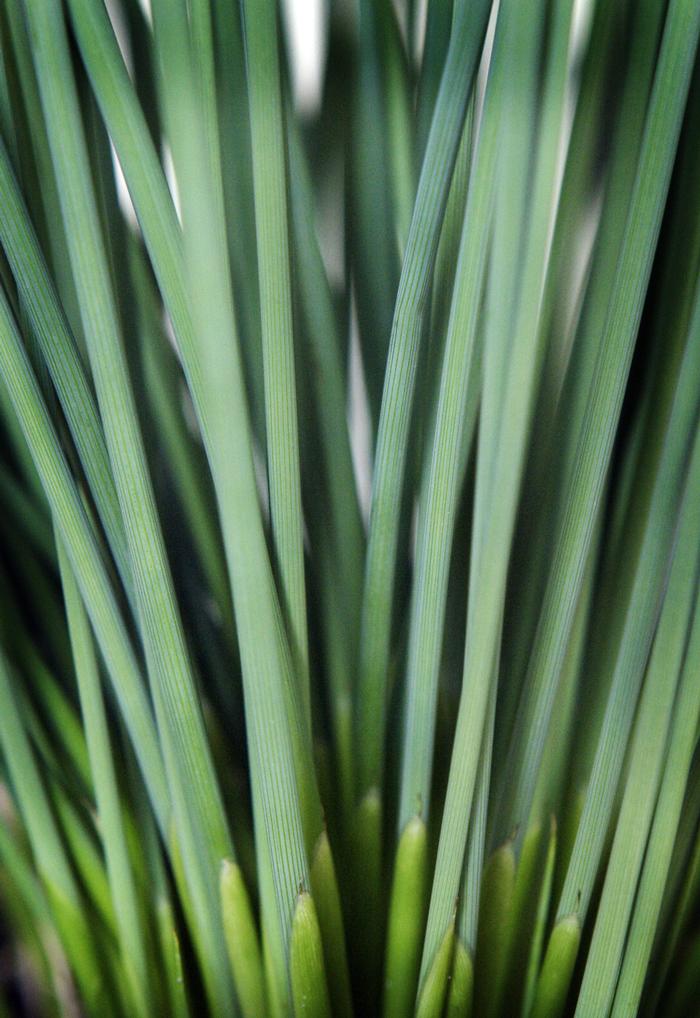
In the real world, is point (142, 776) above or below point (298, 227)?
below

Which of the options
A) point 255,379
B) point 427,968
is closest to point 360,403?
point 255,379

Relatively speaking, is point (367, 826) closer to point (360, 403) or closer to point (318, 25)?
point (360, 403)

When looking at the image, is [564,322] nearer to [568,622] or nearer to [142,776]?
[568,622]

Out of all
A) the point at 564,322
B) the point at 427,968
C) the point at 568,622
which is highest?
the point at 564,322

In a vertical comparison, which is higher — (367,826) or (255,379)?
(255,379)

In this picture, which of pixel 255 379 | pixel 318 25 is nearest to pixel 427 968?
pixel 255 379
